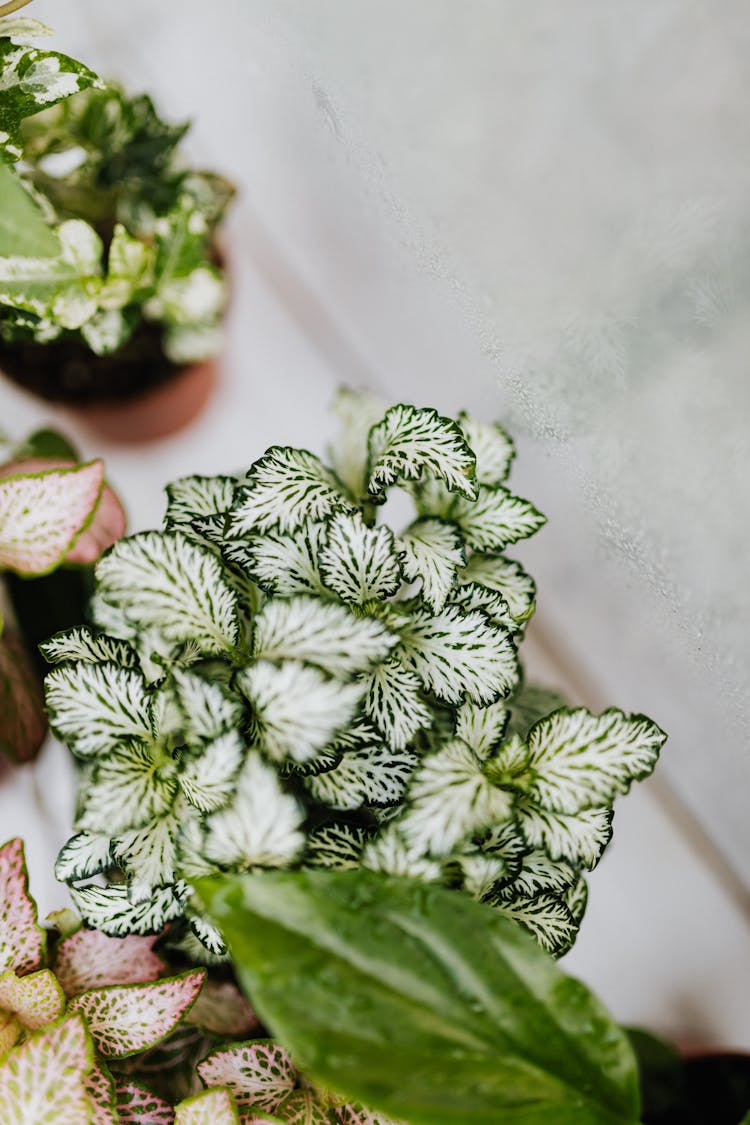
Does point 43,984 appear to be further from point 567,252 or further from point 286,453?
point 567,252

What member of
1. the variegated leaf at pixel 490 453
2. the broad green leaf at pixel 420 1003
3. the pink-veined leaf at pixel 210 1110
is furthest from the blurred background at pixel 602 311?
the pink-veined leaf at pixel 210 1110

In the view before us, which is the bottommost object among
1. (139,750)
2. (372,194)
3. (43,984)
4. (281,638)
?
(43,984)

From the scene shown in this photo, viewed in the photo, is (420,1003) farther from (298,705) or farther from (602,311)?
(602,311)

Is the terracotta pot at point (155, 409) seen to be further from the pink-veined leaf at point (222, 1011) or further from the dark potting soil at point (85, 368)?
the pink-veined leaf at point (222, 1011)

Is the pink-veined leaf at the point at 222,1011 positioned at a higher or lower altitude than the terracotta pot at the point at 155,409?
lower

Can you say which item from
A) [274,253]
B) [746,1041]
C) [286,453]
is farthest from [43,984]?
[274,253]
